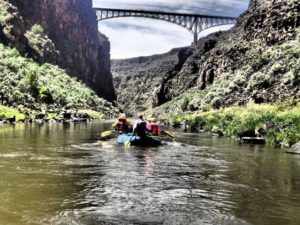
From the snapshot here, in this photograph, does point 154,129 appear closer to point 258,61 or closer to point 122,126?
point 122,126

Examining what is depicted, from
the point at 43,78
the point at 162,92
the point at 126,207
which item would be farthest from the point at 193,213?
the point at 162,92

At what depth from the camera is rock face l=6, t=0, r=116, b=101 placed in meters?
103

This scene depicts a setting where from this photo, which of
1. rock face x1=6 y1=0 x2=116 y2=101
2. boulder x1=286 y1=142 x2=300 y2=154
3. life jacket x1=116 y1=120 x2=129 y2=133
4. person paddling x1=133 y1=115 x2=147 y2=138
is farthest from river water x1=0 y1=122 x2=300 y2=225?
rock face x1=6 y1=0 x2=116 y2=101

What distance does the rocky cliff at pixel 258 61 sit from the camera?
1742 inches

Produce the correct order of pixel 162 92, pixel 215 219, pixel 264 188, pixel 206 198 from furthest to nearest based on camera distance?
pixel 162 92 → pixel 264 188 → pixel 206 198 → pixel 215 219

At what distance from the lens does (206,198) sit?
10.3m

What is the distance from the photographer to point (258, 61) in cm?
5525

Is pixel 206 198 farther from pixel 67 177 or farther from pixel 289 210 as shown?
pixel 67 177

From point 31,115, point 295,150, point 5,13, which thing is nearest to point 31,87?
point 31,115

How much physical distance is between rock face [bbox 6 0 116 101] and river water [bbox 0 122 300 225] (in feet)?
246

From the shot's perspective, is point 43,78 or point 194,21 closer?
point 43,78

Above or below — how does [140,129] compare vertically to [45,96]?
below

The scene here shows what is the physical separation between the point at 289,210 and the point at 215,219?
68.9 inches

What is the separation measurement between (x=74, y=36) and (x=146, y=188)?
4650 inches
